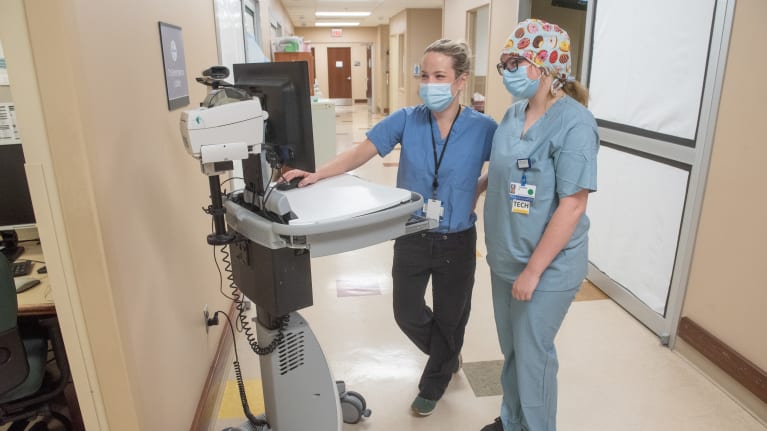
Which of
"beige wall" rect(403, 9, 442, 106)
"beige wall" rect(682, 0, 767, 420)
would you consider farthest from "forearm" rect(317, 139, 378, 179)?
"beige wall" rect(403, 9, 442, 106)

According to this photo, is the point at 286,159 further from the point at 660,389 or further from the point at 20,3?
the point at 660,389

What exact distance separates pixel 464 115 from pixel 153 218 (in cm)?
111

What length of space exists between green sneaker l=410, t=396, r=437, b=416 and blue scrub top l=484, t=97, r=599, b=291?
0.71 metres

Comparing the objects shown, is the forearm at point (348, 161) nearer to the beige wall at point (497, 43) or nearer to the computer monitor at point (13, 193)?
the computer monitor at point (13, 193)

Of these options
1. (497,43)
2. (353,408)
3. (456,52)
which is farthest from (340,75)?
(353,408)

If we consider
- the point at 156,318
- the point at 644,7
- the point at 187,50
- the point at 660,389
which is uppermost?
→ the point at 644,7

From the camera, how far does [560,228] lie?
148 cm

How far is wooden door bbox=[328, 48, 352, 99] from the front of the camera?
16.0 m

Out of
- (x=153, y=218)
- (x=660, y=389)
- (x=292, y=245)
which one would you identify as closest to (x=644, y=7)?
(x=660, y=389)

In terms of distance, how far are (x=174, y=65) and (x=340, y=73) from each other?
1489cm

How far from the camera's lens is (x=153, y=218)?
1.62 meters

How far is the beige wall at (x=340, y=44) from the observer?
15.5m

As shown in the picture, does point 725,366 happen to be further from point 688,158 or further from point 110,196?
point 110,196

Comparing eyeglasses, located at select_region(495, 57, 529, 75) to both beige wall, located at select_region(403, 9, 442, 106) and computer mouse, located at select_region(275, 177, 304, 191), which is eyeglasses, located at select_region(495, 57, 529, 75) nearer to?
computer mouse, located at select_region(275, 177, 304, 191)
